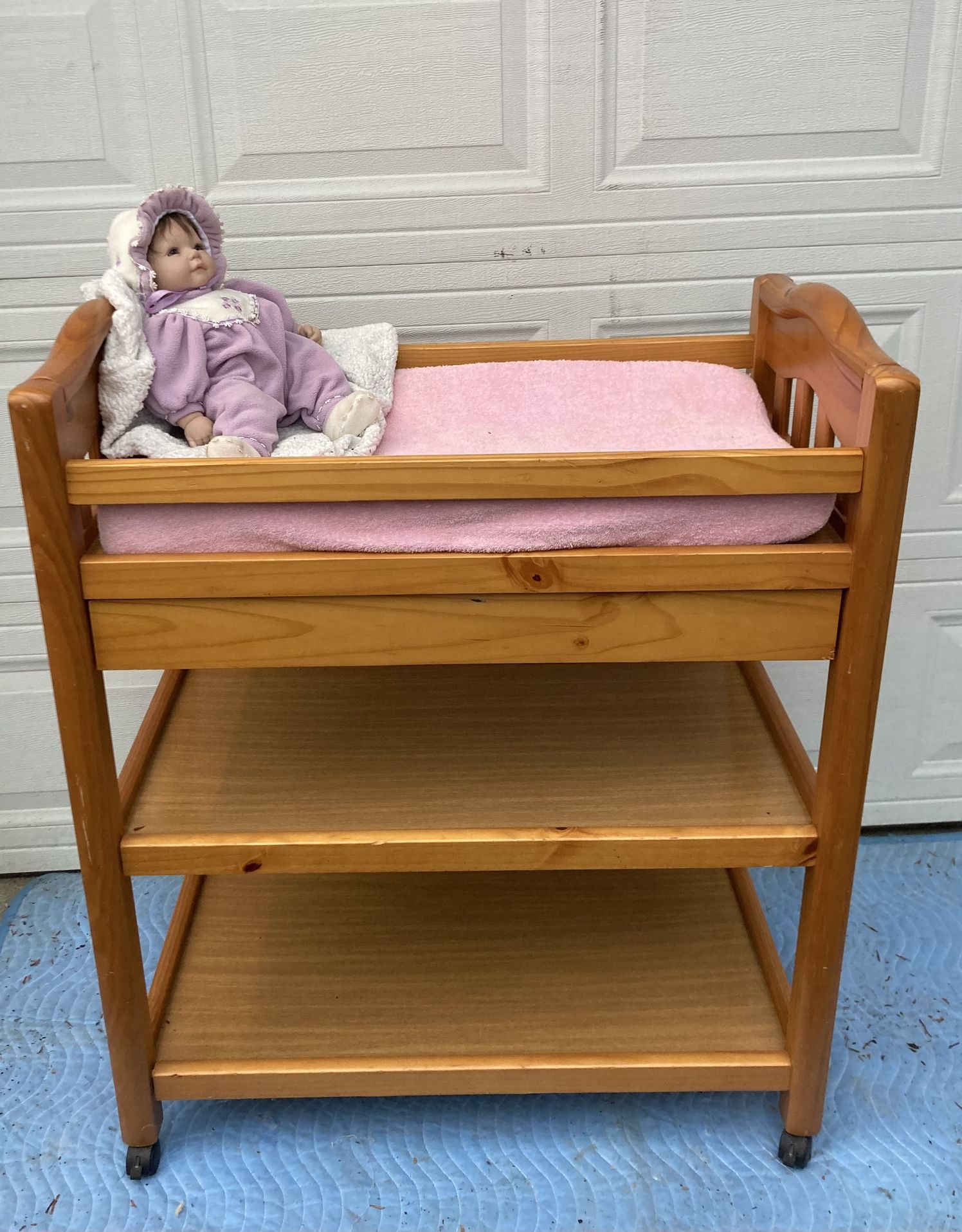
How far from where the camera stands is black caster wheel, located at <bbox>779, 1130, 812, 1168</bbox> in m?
1.28

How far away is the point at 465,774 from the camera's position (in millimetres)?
1275

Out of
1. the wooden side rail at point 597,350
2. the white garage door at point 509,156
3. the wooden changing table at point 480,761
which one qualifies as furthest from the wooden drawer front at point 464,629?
the white garage door at point 509,156

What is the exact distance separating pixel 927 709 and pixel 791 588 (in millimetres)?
875

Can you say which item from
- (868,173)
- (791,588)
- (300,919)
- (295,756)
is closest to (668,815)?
(791,588)

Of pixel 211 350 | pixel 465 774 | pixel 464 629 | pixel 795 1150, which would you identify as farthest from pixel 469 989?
pixel 211 350

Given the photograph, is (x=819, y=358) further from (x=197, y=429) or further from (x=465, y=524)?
(x=197, y=429)

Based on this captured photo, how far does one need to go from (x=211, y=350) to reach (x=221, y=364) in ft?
0.06

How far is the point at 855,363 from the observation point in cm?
103

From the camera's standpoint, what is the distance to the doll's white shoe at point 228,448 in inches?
43.5

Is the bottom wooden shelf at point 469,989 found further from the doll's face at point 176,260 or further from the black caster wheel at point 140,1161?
the doll's face at point 176,260

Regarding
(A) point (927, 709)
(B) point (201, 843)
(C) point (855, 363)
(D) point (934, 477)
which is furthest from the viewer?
(A) point (927, 709)

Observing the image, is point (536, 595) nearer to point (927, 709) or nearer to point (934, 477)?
point (934, 477)

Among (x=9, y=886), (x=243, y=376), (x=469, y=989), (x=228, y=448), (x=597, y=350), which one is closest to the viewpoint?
(x=228, y=448)

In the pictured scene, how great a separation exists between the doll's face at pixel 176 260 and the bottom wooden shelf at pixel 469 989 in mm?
Result: 801
